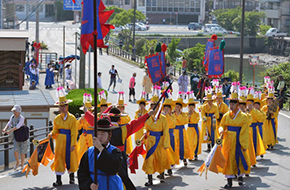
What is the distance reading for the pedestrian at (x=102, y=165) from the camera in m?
7.44

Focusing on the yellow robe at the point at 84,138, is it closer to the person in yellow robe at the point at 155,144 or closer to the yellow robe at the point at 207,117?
the person in yellow robe at the point at 155,144

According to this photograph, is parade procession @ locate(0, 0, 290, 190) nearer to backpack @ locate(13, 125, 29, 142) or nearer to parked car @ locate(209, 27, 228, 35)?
backpack @ locate(13, 125, 29, 142)

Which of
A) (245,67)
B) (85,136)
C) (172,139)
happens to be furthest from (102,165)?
(245,67)

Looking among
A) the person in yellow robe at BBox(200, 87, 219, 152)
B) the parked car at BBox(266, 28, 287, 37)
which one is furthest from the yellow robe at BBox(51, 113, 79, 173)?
the parked car at BBox(266, 28, 287, 37)

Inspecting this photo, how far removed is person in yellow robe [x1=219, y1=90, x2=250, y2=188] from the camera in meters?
12.3

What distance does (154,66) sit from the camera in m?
18.5

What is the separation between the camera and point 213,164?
1190cm

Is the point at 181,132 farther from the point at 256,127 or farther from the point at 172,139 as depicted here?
the point at 256,127

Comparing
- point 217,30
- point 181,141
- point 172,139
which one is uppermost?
point 217,30

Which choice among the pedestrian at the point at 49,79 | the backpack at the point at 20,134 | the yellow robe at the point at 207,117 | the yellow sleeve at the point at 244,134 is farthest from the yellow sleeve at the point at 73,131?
the pedestrian at the point at 49,79

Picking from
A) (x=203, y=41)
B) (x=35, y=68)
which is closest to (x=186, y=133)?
(x=35, y=68)

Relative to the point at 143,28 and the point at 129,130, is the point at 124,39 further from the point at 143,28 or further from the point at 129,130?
the point at 129,130

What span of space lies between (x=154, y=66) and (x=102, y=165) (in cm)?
1119

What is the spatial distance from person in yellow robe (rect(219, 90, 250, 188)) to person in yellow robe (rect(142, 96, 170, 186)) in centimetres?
119
